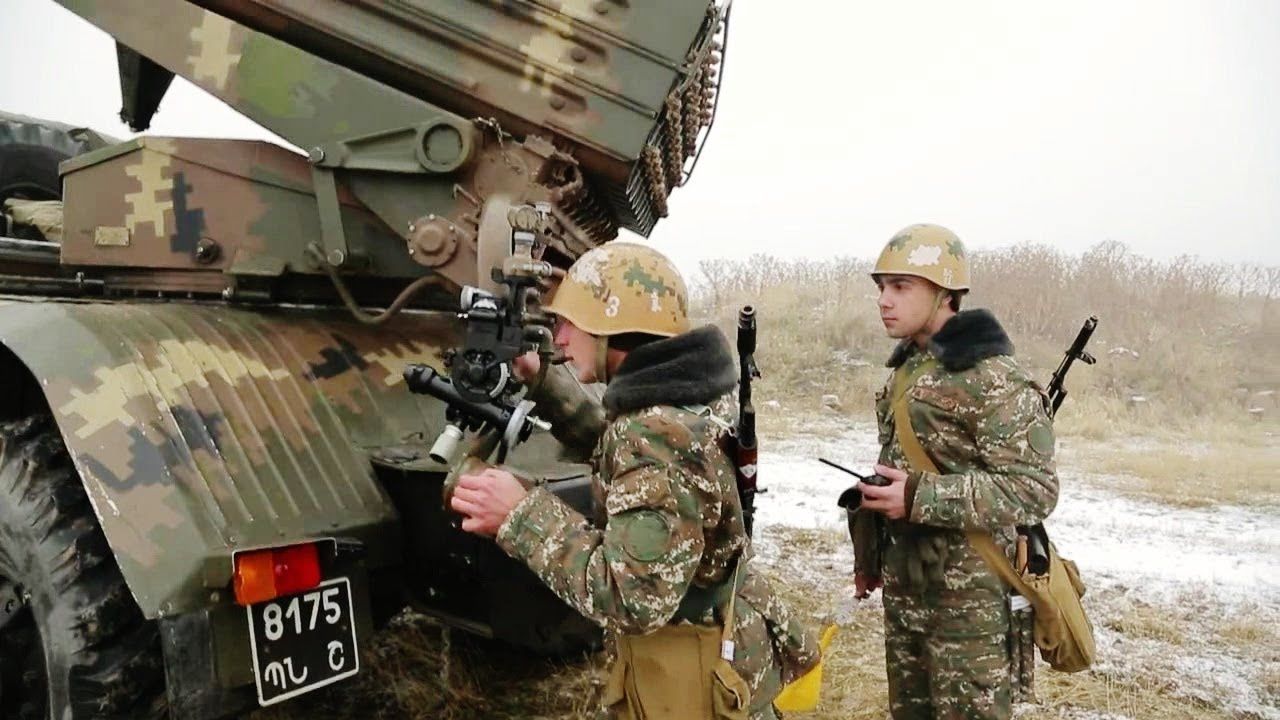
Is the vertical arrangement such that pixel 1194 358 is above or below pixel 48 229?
below

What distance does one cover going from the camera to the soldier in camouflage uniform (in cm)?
275

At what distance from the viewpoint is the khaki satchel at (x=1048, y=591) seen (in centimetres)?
283

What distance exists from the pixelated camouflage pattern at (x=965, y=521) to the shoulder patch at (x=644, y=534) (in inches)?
41.1

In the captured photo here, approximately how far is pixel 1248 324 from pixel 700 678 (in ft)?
60.5

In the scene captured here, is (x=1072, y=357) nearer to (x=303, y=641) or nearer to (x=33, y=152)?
(x=303, y=641)

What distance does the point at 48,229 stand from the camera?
4848mm

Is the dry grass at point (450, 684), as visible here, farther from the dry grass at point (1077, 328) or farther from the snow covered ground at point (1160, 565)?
the dry grass at point (1077, 328)

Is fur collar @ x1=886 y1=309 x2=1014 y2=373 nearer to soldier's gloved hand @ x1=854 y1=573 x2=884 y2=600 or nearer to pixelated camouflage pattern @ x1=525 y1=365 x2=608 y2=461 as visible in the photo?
soldier's gloved hand @ x1=854 y1=573 x2=884 y2=600

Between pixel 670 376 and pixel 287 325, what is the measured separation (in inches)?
68.2

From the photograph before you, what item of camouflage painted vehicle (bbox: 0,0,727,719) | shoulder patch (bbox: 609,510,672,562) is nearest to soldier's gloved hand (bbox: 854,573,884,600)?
camouflage painted vehicle (bbox: 0,0,727,719)

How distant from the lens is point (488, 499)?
217 centimetres

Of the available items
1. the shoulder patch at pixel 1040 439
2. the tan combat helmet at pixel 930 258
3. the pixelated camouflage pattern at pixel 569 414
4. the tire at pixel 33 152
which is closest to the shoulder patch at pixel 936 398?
the shoulder patch at pixel 1040 439

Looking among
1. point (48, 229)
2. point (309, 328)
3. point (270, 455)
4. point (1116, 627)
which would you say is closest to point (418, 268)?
point (309, 328)

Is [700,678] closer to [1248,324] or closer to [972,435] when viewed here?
[972,435]
